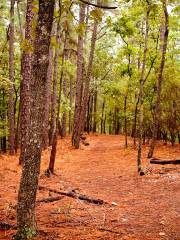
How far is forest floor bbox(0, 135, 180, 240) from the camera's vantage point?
19.1ft

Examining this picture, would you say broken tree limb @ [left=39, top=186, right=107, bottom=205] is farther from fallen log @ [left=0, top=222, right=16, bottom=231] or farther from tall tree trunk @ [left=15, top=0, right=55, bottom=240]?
tall tree trunk @ [left=15, top=0, right=55, bottom=240]

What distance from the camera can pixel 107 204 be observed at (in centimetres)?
792

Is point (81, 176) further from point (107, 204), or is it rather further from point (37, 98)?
point (37, 98)

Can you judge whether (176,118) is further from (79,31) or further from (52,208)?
(79,31)

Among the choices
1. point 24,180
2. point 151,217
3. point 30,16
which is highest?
point 30,16

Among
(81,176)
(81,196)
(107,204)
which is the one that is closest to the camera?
(107,204)

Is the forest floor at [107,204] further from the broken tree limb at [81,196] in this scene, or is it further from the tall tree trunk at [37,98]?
the tall tree trunk at [37,98]

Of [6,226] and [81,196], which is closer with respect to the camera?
[6,226]

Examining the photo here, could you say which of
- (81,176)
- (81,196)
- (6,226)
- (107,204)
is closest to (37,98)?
(6,226)

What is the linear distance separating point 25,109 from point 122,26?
301 inches

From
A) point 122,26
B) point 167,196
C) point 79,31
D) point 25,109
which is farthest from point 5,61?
point 79,31

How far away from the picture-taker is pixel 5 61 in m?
23.9

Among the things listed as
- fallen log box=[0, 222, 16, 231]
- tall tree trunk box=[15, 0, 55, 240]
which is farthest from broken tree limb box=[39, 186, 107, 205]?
tall tree trunk box=[15, 0, 55, 240]

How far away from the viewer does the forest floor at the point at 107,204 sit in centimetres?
582
